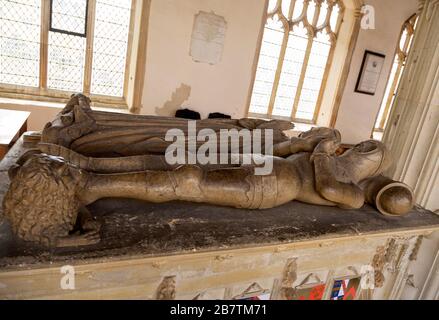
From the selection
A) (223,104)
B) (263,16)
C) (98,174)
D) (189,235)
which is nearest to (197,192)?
(189,235)

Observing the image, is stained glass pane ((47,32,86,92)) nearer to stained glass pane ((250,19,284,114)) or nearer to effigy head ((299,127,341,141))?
stained glass pane ((250,19,284,114))

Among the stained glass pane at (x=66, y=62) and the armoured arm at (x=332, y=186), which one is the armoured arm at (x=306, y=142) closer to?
the armoured arm at (x=332, y=186)

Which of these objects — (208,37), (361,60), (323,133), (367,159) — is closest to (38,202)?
(323,133)

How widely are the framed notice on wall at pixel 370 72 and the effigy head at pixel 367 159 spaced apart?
530 centimetres

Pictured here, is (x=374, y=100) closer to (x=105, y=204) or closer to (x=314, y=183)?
(x=314, y=183)

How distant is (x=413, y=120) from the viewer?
2902 mm

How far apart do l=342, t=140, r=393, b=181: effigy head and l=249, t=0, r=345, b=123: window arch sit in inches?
179

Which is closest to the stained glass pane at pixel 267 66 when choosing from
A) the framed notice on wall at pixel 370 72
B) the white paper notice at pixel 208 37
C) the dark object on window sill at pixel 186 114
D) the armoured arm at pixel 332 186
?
the white paper notice at pixel 208 37

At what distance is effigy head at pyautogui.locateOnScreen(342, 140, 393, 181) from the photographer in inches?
87.5

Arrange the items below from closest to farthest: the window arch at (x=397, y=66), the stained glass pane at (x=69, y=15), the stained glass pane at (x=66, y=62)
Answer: the stained glass pane at (x=69, y=15), the stained glass pane at (x=66, y=62), the window arch at (x=397, y=66)

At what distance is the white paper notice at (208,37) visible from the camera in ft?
17.9

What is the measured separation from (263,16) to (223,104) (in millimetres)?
1612

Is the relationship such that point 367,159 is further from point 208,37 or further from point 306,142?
point 208,37

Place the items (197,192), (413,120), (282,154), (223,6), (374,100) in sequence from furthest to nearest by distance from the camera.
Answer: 1. (374,100)
2. (223,6)
3. (413,120)
4. (282,154)
5. (197,192)
